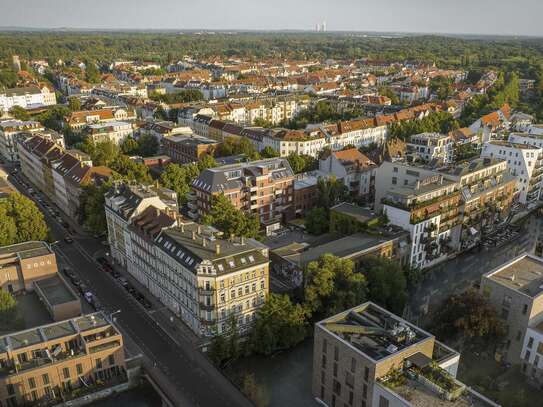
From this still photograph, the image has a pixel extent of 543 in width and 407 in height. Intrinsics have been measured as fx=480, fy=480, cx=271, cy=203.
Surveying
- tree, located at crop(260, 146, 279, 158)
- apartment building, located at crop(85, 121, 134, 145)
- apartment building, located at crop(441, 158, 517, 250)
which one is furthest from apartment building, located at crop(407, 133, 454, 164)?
apartment building, located at crop(85, 121, 134, 145)

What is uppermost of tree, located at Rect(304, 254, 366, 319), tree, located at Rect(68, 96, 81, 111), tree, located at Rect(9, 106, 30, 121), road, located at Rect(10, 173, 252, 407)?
tree, located at Rect(68, 96, 81, 111)

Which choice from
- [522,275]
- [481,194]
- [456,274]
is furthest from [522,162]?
[522,275]

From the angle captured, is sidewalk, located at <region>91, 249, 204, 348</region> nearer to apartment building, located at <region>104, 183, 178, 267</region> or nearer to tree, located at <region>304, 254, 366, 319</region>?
apartment building, located at <region>104, 183, 178, 267</region>

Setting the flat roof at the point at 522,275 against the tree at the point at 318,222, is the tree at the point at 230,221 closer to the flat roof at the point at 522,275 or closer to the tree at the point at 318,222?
the tree at the point at 318,222

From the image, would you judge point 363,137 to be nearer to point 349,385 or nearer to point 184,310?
point 184,310

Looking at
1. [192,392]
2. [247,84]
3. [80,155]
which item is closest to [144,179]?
[80,155]

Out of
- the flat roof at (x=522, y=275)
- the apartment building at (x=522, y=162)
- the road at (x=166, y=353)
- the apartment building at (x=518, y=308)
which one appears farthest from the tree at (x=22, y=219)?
the apartment building at (x=522, y=162)
